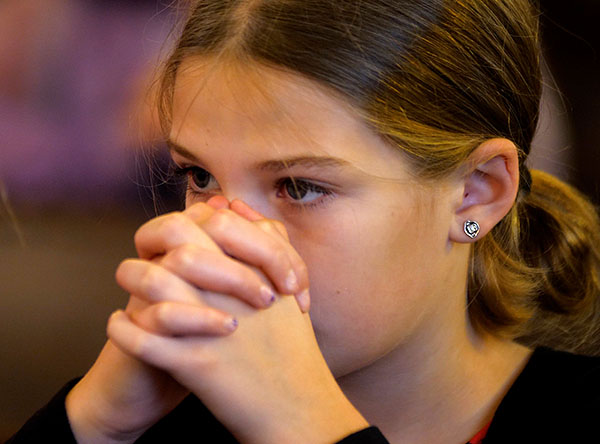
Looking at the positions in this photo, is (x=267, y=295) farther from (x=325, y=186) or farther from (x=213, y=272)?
(x=325, y=186)

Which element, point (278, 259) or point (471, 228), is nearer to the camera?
point (278, 259)

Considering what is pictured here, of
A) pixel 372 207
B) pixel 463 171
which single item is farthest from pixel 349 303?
pixel 463 171

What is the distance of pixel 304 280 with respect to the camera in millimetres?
820

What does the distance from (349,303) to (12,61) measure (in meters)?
1.36

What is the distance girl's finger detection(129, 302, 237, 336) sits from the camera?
0.73 metres

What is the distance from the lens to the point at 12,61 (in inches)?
76.9

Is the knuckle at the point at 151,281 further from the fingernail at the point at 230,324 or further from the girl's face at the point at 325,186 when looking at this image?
the girl's face at the point at 325,186

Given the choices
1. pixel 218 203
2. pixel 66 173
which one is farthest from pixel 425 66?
pixel 66 173

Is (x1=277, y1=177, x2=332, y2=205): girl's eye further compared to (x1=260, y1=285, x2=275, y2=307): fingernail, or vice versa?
(x1=277, y1=177, x2=332, y2=205): girl's eye

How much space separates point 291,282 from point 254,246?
0.17ft

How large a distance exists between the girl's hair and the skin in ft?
0.08

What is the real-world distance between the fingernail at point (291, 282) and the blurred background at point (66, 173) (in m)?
1.15

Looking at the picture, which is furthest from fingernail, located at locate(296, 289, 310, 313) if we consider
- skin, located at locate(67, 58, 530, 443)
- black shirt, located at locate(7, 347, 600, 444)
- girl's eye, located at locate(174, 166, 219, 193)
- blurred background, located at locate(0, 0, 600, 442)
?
blurred background, located at locate(0, 0, 600, 442)

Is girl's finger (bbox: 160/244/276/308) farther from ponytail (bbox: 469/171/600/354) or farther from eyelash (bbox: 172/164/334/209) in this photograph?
ponytail (bbox: 469/171/600/354)
